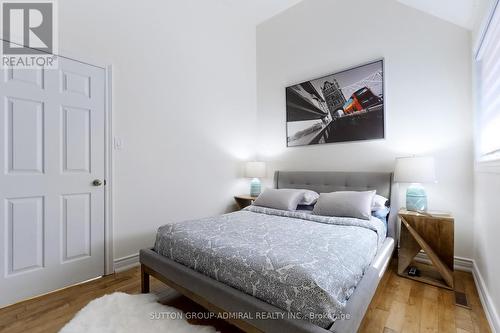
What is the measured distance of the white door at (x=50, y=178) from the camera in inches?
75.9

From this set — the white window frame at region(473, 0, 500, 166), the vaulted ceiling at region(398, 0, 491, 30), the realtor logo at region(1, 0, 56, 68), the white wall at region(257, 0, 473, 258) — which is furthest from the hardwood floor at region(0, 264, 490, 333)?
the vaulted ceiling at region(398, 0, 491, 30)

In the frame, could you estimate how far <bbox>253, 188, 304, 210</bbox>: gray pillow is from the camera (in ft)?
9.30

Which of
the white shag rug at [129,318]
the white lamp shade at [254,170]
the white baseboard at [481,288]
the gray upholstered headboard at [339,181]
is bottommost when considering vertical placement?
the white shag rug at [129,318]

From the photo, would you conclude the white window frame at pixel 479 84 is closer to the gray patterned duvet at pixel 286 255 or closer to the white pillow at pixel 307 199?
the gray patterned duvet at pixel 286 255

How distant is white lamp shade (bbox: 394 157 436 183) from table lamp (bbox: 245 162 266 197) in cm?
188

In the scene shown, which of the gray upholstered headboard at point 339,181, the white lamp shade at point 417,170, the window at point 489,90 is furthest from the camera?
the gray upholstered headboard at point 339,181

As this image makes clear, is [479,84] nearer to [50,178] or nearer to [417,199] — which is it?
[417,199]

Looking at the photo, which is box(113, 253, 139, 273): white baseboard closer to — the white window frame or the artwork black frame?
the artwork black frame

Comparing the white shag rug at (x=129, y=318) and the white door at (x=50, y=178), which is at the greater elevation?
the white door at (x=50, y=178)

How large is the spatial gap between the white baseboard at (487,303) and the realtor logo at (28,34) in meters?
3.85

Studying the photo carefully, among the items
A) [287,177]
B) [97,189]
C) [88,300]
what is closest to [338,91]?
[287,177]

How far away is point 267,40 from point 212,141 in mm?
2048

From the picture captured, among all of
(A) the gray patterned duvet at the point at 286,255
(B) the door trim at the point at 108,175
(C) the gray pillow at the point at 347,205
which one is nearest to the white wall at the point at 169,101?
(B) the door trim at the point at 108,175

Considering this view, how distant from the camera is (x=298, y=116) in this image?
368cm
